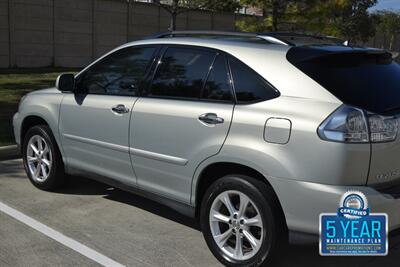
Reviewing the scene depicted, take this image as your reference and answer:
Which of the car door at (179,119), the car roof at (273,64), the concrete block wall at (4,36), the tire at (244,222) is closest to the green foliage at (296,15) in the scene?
the concrete block wall at (4,36)

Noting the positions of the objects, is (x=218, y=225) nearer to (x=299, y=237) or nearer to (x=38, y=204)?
(x=299, y=237)

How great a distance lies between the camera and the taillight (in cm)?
337

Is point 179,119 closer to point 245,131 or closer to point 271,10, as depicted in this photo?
point 245,131

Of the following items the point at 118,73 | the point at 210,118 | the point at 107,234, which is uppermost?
the point at 118,73

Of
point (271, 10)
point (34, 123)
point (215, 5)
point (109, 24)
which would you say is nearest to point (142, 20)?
point (109, 24)

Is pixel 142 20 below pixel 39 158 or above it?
above

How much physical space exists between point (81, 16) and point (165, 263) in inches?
792

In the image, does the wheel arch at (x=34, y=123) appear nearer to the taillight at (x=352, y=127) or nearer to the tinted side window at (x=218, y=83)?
the tinted side window at (x=218, y=83)

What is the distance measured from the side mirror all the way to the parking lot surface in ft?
3.83

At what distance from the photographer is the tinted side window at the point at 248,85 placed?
3.77 m

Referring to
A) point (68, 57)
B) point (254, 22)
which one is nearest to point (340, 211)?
point (254, 22)

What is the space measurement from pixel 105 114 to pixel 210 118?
1321mm

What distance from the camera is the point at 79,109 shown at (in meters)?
5.21

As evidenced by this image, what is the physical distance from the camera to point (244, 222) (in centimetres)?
385
